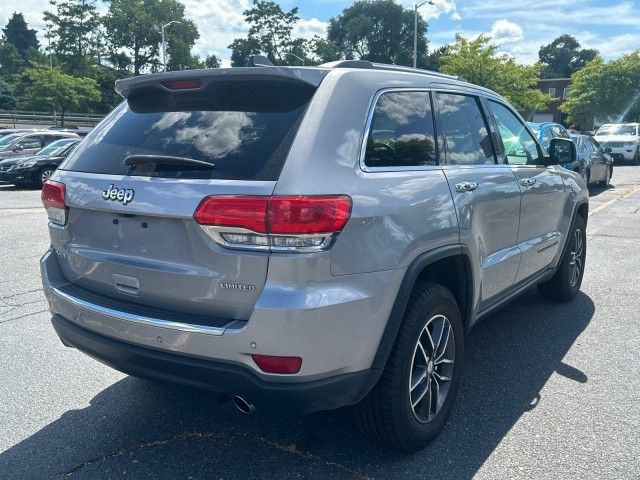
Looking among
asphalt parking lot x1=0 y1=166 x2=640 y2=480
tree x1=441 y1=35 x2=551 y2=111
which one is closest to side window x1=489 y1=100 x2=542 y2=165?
asphalt parking lot x1=0 y1=166 x2=640 y2=480

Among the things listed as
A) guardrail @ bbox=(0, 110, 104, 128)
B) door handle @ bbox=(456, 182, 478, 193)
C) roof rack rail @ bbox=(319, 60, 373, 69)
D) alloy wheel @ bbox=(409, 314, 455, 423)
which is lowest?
guardrail @ bbox=(0, 110, 104, 128)

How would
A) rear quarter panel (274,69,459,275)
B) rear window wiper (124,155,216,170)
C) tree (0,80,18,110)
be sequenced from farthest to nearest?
tree (0,80,18,110), rear window wiper (124,155,216,170), rear quarter panel (274,69,459,275)

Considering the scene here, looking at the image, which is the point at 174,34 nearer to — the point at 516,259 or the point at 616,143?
the point at 616,143

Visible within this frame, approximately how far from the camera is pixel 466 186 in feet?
11.0

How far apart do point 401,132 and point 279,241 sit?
3.45 ft

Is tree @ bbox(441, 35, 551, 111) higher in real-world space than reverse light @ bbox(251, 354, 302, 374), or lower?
higher

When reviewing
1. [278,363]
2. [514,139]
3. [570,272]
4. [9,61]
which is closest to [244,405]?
[278,363]

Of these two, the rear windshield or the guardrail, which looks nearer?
the rear windshield

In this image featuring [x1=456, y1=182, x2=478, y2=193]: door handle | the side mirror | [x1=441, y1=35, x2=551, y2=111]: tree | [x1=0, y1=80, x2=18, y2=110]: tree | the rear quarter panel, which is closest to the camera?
the rear quarter panel

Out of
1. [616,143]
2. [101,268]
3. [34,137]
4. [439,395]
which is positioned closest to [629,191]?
[616,143]

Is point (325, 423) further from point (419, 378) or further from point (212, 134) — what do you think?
point (212, 134)

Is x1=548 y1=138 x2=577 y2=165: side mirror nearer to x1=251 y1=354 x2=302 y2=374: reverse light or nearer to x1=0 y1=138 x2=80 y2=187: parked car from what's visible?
x1=251 y1=354 x2=302 y2=374: reverse light

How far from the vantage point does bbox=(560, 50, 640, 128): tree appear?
42.2m

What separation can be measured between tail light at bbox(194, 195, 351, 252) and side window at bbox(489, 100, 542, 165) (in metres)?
2.18
